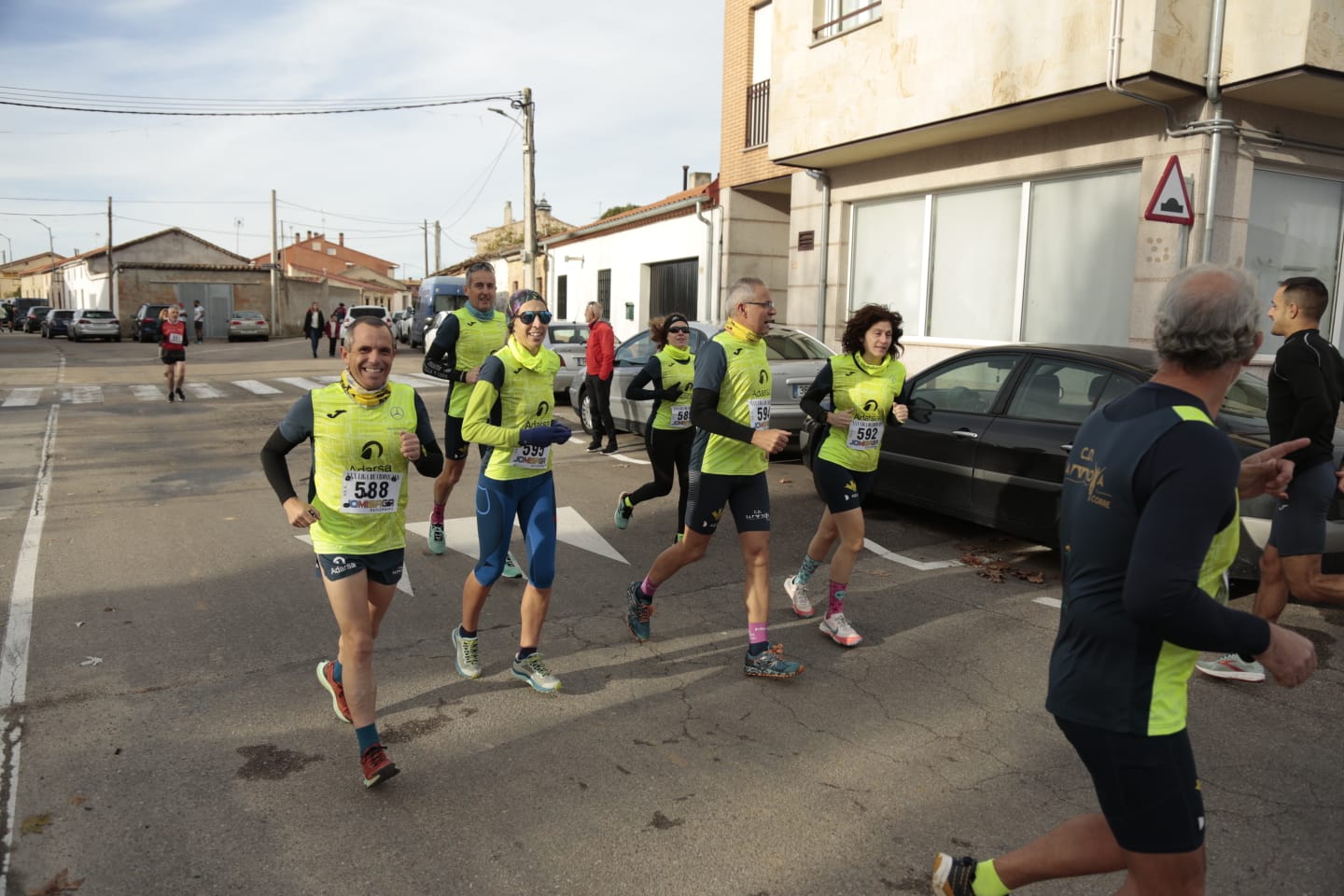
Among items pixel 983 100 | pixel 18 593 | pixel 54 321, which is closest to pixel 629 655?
pixel 18 593

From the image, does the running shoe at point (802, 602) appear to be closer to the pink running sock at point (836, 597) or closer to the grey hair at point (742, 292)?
the pink running sock at point (836, 597)

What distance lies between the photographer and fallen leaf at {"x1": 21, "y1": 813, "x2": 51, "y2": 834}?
3285 mm

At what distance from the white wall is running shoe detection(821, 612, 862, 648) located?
12.9 metres

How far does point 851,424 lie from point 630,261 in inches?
778

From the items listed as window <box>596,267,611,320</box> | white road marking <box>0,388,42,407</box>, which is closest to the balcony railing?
window <box>596,267,611,320</box>

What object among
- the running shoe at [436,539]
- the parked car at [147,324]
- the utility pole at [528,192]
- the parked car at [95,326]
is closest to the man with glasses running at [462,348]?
the running shoe at [436,539]

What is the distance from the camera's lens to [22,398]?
1770 centimetres

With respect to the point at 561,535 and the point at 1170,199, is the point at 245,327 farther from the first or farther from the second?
the point at 1170,199

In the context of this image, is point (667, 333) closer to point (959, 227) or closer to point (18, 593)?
point (18, 593)

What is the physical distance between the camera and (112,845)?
3.21 m

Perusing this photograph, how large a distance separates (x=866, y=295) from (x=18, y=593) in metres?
11.7

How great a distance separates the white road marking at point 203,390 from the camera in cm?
1853

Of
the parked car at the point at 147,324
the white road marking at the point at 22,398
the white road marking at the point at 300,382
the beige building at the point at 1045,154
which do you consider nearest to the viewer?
the beige building at the point at 1045,154

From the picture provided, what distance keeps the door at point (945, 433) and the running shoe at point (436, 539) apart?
343cm
